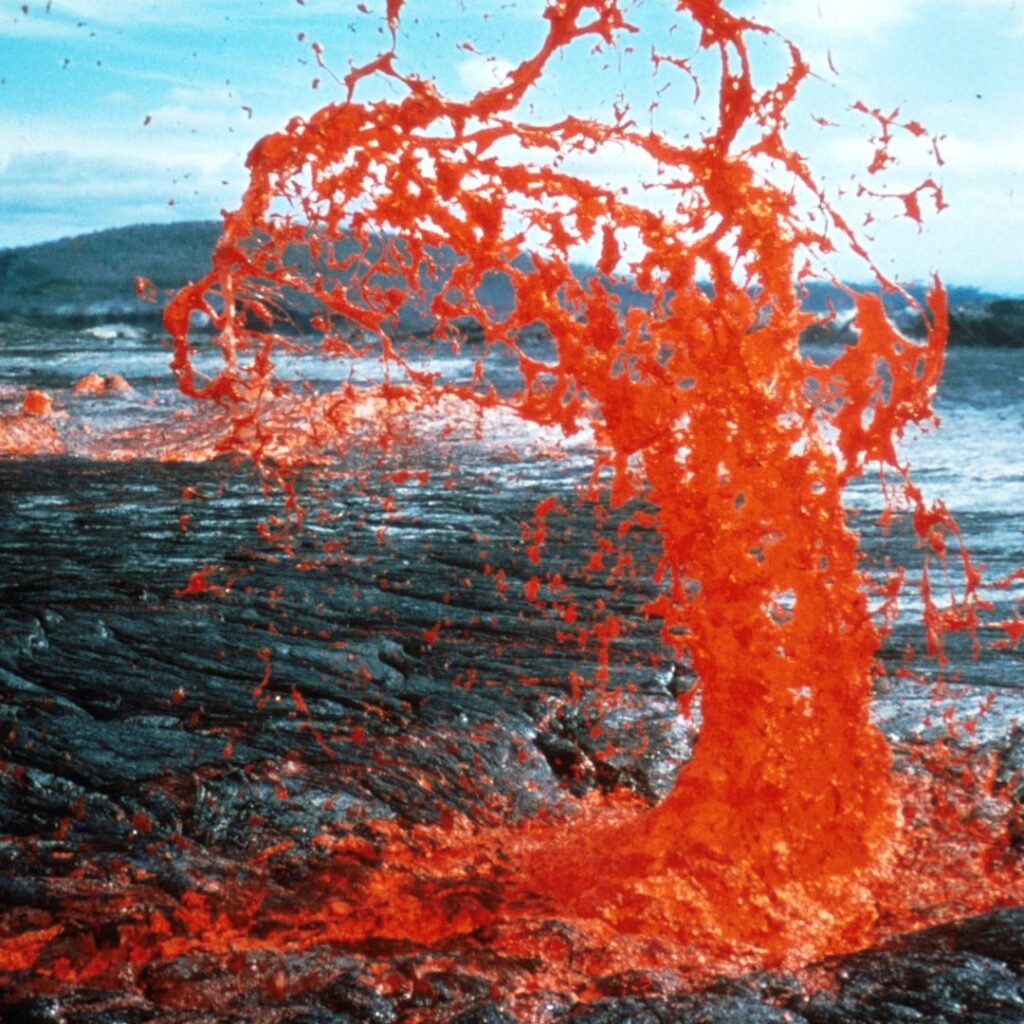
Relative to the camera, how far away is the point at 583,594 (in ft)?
23.3

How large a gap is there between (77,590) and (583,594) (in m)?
2.76

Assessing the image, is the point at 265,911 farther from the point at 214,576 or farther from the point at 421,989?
the point at 214,576

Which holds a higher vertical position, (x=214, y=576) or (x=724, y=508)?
(x=724, y=508)

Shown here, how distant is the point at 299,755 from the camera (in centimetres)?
501

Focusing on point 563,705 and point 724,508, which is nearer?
point 724,508

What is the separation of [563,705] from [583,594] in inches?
62.3

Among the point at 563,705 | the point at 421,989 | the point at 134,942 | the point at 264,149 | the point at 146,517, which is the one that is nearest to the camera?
the point at 421,989

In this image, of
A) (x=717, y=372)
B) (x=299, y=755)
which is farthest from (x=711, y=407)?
(x=299, y=755)

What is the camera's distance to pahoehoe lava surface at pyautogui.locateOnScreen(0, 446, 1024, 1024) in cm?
Answer: 326

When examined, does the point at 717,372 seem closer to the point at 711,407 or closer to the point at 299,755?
the point at 711,407

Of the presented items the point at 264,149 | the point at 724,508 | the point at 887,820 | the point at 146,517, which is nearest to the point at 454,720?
the point at 724,508

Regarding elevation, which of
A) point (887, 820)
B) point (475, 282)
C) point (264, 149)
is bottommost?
point (887, 820)

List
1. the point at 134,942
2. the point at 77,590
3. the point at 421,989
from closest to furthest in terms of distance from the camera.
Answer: the point at 421,989 → the point at 134,942 → the point at 77,590

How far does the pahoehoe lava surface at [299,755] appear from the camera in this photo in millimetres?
3262
